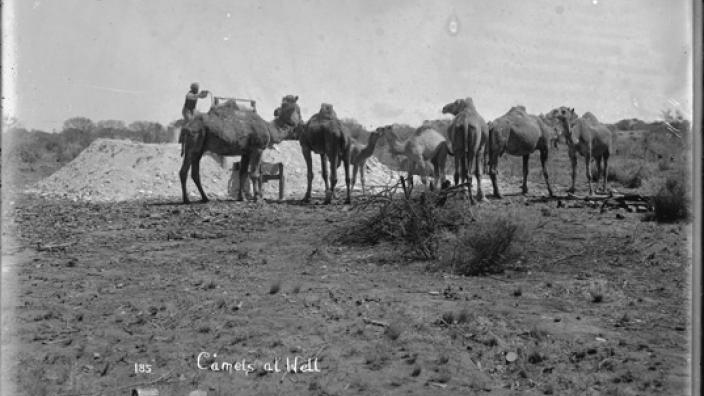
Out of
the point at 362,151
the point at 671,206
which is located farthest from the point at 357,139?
the point at 671,206

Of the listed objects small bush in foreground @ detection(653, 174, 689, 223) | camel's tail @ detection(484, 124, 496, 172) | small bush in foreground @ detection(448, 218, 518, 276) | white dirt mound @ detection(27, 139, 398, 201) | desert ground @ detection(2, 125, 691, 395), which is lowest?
desert ground @ detection(2, 125, 691, 395)

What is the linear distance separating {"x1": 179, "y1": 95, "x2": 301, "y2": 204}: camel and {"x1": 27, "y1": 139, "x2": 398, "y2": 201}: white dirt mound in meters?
1.68

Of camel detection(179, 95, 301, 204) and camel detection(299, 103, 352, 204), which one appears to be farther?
camel detection(299, 103, 352, 204)

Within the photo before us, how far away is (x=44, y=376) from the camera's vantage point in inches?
211

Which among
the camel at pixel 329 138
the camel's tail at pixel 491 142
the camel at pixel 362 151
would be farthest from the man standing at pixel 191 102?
the camel's tail at pixel 491 142

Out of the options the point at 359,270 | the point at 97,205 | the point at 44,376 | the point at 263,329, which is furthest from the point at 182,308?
the point at 97,205

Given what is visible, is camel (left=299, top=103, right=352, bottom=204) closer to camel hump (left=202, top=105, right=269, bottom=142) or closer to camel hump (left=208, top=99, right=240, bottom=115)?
camel hump (left=202, top=105, right=269, bottom=142)

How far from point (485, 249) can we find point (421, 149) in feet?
34.2

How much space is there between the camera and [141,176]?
19250mm

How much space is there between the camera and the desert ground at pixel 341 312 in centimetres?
533

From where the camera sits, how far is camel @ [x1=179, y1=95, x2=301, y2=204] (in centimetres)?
1561

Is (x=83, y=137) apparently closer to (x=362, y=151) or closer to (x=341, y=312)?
(x=362, y=151)

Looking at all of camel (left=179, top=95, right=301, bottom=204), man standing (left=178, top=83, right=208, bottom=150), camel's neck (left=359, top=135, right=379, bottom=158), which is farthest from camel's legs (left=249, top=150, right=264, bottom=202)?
camel's neck (left=359, top=135, right=379, bottom=158)

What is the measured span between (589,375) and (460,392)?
104cm
